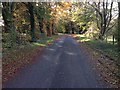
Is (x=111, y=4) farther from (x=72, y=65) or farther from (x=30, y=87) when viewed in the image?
(x=30, y=87)

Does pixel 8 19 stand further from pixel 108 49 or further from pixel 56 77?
pixel 56 77

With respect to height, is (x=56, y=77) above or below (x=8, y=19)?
below

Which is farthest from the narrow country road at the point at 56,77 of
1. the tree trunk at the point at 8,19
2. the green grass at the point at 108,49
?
the tree trunk at the point at 8,19

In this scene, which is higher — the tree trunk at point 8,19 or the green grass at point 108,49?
the tree trunk at point 8,19

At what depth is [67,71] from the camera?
1328cm

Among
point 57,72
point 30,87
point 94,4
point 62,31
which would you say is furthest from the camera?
point 62,31

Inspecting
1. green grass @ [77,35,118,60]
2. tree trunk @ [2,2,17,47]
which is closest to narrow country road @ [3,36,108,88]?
green grass @ [77,35,118,60]

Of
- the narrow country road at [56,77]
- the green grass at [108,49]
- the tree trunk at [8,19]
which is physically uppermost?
the tree trunk at [8,19]

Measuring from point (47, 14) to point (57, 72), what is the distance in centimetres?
2254

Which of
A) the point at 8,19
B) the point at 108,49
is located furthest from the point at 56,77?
the point at 8,19

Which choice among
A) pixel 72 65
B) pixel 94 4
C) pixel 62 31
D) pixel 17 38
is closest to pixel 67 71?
pixel 72 65

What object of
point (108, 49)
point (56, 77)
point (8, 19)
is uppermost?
point (8, 19)

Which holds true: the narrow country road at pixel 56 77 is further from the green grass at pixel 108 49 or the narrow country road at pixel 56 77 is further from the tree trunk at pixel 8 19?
the tree trunk at pixel 8 19

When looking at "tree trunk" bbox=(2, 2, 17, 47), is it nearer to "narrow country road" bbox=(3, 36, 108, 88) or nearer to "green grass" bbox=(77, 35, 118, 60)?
"green grass" bbox=(77, 35, 118, 60)
